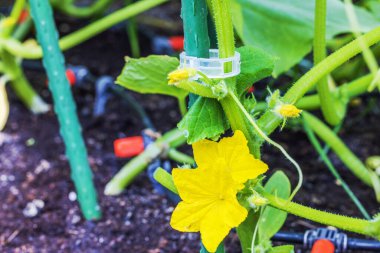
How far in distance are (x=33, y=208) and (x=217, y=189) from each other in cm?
56

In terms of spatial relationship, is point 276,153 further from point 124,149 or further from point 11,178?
point 11,178

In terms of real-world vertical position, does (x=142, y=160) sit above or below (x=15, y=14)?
below

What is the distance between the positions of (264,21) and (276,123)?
43 centimetres

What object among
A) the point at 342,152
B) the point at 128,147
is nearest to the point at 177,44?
the point at 128,147

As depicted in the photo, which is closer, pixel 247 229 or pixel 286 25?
pixel 247 229

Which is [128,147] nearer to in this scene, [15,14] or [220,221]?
[15,14]

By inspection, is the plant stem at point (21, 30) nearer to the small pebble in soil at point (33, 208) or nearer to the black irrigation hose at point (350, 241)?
the small pebble in soil at point (33, 208)

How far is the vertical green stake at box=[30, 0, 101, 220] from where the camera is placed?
100 centimetres

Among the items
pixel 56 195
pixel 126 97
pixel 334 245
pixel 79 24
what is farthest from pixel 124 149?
pixel 79 24

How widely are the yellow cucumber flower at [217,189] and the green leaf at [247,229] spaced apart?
97 mm

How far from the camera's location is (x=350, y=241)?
36.4 inches

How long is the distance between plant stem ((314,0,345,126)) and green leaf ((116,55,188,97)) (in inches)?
7.3

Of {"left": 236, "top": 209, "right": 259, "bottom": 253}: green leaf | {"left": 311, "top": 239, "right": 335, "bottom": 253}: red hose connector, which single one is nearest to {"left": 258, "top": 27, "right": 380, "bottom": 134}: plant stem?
{"left": 236, "top": 209, "right": 259, "bottom": 253}: green leaf

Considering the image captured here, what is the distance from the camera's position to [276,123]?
726 mm
